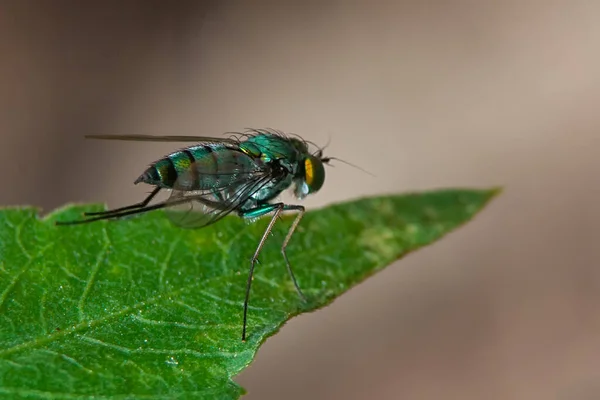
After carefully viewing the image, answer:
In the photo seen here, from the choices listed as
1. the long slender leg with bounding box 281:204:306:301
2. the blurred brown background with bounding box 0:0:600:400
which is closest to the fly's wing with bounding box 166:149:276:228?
the long slender leg with bounding box 281:204:306:301

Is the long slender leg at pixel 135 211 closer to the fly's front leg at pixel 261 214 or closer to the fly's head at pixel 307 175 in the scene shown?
the fly's front leg at pixel 261 214

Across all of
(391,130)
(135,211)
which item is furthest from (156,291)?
(391,130)

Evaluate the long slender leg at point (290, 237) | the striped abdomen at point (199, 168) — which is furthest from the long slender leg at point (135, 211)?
the long slender leg at point (290, 237)

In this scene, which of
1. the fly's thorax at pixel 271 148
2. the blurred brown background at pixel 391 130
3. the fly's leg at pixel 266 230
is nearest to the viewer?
the fly's leg at pixel 266 230

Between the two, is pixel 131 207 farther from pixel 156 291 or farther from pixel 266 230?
pixel 156 291

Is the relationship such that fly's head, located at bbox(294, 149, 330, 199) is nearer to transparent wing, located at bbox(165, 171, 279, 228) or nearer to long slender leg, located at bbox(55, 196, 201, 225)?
transparent wing, located at bbox(165, 171, 279, 228)

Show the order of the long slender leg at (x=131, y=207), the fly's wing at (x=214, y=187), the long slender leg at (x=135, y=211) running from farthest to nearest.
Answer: the fly's wing at (x=214, y=187), the long slender leg at (x=131, y=207), the long slender leg at (x=135, y=211)
